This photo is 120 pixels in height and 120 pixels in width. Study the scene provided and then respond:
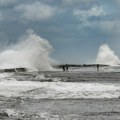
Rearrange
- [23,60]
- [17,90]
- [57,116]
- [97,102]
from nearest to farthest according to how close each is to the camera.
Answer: [57,116] < [97,102] < [17,90] < [23,60]

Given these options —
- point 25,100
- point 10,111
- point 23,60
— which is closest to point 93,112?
point 10,111

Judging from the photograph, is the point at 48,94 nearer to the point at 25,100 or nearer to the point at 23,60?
the point at 25,100

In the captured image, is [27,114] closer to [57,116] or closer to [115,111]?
[57,116]

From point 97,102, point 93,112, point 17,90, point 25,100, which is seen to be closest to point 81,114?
point 93,112

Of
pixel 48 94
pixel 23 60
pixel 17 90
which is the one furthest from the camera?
pixel 23 60

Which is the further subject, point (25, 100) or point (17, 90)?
point (17, 90)

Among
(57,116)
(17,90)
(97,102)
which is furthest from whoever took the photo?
(17,90)

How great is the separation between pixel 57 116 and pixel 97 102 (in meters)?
5.08

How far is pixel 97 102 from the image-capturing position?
20.9m

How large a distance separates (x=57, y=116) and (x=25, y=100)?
5876 millimetres

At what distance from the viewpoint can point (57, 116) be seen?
16.2 m

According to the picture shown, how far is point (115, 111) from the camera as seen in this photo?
1741 cm

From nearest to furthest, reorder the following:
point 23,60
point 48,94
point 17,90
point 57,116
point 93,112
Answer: point 57,116 → point 93,112 → point 48,94 → point 17,90 → point 23,60

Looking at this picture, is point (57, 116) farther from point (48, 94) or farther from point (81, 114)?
point (48, 94)
